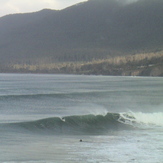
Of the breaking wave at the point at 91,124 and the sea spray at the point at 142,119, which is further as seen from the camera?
the sea spray at the point at 142,119

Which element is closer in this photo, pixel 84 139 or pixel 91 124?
pixel 84 139

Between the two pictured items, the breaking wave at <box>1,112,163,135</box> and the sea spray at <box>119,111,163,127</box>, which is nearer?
the breaking wave at <box>1,112,163,135</box>

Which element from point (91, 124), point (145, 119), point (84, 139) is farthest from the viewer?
point (145, 119)

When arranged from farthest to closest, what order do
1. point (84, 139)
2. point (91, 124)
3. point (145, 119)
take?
point (145, 119) < point (91, 124) < point (84, 139)

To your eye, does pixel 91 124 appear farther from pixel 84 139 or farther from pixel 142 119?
pixel 84 139

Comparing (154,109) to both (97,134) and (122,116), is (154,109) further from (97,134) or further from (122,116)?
(97,134)

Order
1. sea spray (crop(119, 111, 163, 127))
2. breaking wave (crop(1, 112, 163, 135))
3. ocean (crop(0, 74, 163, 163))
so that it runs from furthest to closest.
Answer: sea spray (crop(119, 111, 163, 127)), breaking wave (crop(1, 112, 163, 135)), ocean (crop(0, 74, 163, 163))

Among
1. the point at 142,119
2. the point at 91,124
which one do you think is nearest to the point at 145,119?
the point at 142,119

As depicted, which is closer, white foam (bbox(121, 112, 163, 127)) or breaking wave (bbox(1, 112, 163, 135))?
breaking wave (bbox(1, 112, 163, 135))

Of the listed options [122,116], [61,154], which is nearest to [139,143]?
[61,154]

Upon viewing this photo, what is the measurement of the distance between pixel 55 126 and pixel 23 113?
34.9 feet

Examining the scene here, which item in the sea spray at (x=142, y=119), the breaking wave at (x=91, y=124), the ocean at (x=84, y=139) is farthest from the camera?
the sea spray at (x=142, y=119)

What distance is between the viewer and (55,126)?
116 feet

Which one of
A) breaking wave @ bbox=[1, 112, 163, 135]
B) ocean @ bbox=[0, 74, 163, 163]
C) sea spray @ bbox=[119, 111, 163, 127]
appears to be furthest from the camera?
sea spray @ bbox=[119, 111, 163, 127]
